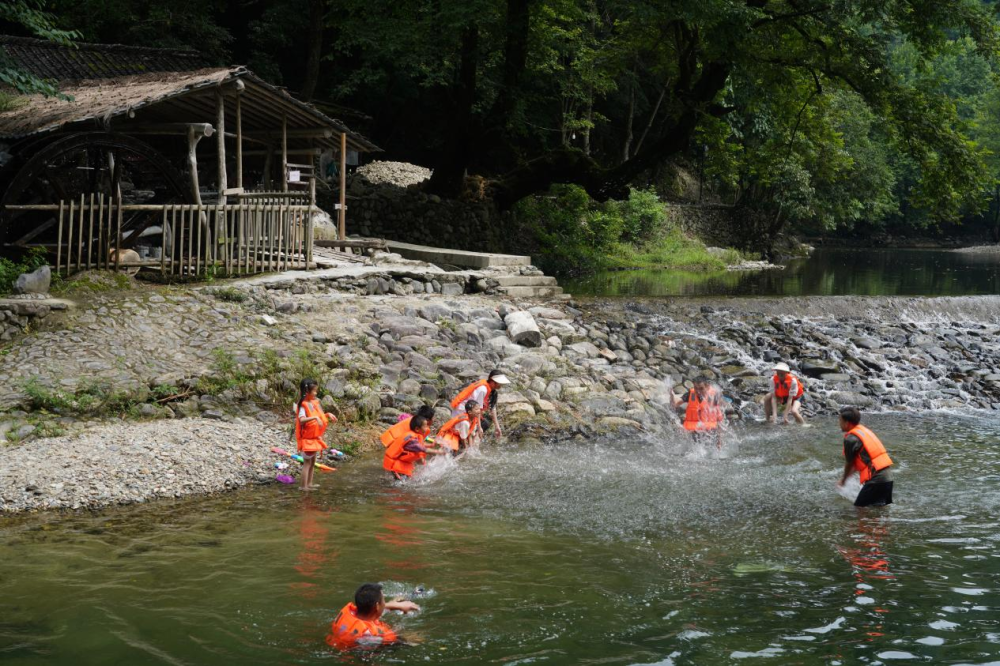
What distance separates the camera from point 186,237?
18406 millimetres

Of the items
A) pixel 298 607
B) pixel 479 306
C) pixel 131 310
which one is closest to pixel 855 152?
pixel 479 306

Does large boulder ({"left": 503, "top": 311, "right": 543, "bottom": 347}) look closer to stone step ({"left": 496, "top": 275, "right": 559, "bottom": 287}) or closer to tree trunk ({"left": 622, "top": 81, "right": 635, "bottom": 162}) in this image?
stone step ({"left": 496, "top": 275, "right": 559, "bottom": 287})

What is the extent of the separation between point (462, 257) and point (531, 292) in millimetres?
2334

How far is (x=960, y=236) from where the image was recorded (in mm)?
65125

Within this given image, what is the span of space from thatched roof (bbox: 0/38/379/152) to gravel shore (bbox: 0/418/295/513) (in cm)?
602

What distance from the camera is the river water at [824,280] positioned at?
2808 cm

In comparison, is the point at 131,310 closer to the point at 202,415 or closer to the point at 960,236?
the point at 202,415

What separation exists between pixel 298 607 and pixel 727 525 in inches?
188

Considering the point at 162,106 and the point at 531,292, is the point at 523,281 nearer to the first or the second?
the point at 531,292

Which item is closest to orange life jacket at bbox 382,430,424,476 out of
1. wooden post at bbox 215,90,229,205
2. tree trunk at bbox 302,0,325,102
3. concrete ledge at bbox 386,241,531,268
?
wooden post at bbox 215,90,229,205

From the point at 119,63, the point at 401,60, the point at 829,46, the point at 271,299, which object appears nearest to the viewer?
the point at 271,299

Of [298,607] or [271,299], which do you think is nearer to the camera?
[298,607]

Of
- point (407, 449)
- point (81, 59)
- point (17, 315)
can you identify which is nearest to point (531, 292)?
point (407, 449)

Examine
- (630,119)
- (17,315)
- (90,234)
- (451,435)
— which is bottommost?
(451,435)
